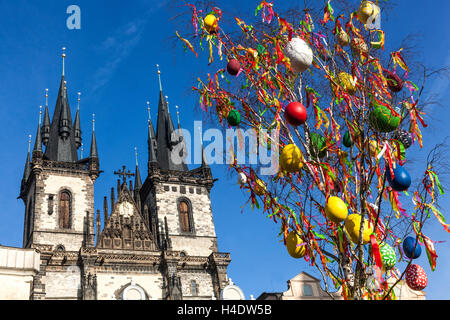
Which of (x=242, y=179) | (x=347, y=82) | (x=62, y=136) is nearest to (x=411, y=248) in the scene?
(x=347, y=82)

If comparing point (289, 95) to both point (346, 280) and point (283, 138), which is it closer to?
point (283, 138)

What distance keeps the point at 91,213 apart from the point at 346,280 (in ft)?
88.9

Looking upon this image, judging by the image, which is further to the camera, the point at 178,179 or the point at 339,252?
the point at 178,179

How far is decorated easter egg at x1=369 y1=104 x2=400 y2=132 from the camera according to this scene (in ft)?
19.1

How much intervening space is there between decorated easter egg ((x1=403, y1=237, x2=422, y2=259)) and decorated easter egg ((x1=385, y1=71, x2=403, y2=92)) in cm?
205

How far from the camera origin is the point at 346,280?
19.6 feet

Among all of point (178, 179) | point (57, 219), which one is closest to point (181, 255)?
point (178, 179)

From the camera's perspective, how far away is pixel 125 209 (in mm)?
32719

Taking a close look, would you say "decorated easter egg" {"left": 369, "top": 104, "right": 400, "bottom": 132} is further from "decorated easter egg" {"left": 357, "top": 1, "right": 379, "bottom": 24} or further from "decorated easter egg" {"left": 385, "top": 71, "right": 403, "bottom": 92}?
"decorated easter egg" {"left": 357, "top": 1, "right": 379, "bottom": 24}

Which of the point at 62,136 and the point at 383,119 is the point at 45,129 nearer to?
the point at 62,136

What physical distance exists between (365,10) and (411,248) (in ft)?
10.4

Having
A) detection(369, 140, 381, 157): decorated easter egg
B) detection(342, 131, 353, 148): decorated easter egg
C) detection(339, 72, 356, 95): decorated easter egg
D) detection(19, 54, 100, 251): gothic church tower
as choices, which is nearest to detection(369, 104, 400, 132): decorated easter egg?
detection(369, 140, 381, 157): decorated easter egg

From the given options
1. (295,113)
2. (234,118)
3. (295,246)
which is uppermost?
(234,118)

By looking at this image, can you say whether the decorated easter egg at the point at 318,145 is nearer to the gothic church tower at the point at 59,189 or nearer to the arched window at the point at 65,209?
the gothic church tower at the point at 59,189
